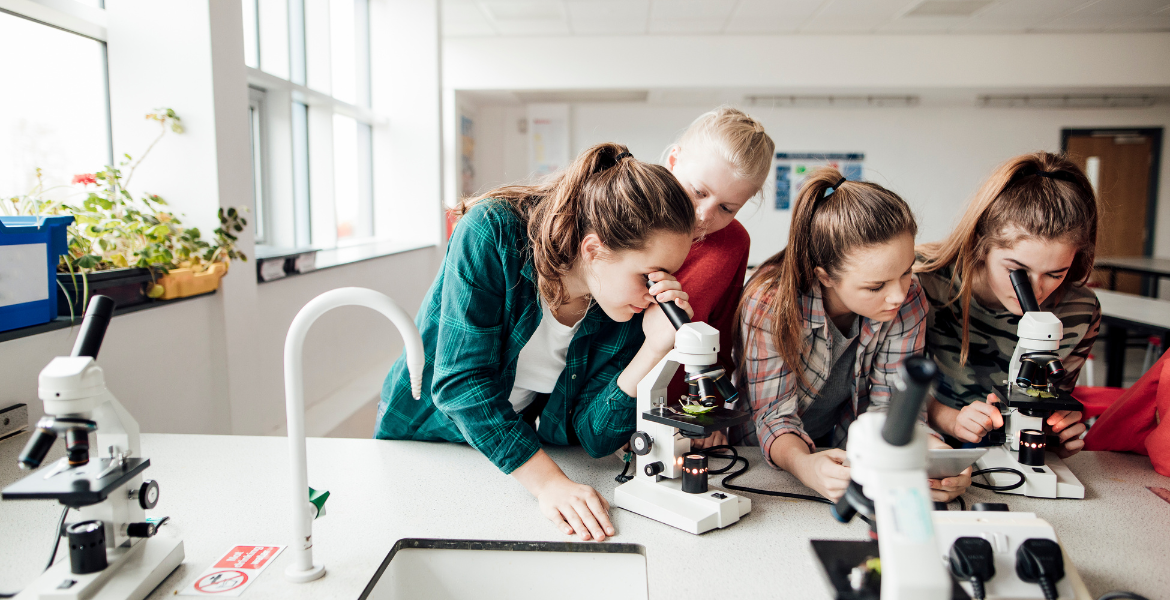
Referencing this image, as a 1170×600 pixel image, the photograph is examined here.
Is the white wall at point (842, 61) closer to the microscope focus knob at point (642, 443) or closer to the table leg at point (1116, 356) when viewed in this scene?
the table leg at point (1116, 356)

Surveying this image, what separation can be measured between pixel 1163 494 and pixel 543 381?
44.5 inches

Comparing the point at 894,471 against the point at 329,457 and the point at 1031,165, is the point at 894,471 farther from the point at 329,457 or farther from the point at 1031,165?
the point at 1031,165

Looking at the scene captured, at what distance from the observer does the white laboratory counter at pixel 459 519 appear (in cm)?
89

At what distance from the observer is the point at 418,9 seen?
181 inches

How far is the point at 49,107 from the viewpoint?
75.2 inches

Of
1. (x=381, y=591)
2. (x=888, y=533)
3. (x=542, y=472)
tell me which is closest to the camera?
(x=888, y=533)

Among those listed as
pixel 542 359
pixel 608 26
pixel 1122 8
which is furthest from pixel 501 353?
pixel 1122 8

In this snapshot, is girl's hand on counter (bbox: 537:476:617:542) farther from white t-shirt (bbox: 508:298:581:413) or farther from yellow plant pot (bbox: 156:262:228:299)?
yellow plant pot (bbox: 156:262:228:299)

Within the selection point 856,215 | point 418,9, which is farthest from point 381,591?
point 418,9

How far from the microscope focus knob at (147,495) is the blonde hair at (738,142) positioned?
4.10ft

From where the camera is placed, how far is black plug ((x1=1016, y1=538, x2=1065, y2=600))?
0.81 metres

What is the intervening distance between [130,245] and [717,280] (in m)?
1.58

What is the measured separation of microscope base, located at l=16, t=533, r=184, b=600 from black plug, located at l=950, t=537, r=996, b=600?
1.02 meters

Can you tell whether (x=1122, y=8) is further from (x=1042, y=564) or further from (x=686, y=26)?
(x=1042, y=564)
